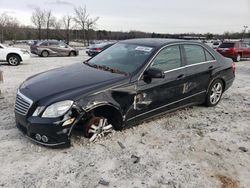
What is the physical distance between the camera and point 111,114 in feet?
12.7

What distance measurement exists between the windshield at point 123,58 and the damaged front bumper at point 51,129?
4.04 ft

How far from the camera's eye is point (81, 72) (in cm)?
420

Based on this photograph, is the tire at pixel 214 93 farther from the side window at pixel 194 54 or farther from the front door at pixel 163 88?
the front door at pixel 163 88

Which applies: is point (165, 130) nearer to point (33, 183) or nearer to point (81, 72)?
point (81, 72)

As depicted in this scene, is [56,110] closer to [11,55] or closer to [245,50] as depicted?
[11,55]

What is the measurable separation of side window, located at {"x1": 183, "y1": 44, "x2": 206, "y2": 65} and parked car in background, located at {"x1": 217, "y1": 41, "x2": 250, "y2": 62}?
14.0m

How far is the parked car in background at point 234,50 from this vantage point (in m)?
Answer: 17.7

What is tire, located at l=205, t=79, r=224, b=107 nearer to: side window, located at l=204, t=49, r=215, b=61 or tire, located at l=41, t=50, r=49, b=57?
side window, located at l=204, t=49, r=215, b=61

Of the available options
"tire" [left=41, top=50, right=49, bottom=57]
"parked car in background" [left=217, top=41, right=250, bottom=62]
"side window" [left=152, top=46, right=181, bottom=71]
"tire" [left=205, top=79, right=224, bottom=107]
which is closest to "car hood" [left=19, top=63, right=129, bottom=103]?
"side window" [left=152, top=46, right=181, bottom=71]

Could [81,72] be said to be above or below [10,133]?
above

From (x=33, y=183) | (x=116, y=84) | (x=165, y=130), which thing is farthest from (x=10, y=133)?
(x=165, y=130)

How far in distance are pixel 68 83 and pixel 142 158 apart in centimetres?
152

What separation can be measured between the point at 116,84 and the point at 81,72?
797 mm

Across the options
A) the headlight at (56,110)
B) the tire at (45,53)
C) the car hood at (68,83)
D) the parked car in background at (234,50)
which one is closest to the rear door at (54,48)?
the tire at (45,53)
